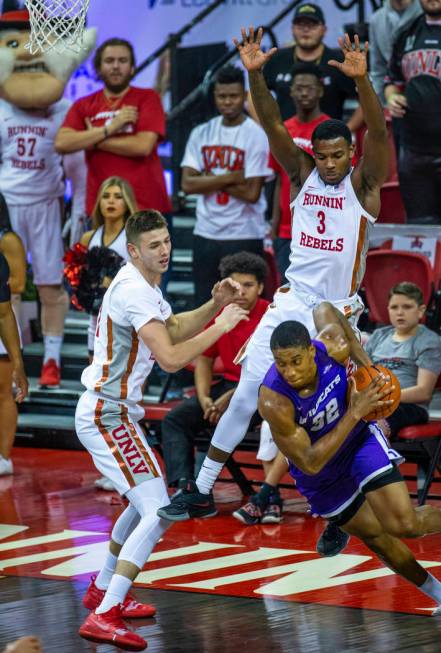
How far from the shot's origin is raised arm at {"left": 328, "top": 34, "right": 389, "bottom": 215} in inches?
279

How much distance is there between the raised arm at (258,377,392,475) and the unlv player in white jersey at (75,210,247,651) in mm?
456

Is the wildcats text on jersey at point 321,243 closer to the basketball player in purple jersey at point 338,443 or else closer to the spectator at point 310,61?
the basketball player in purple jersey at point 338,443

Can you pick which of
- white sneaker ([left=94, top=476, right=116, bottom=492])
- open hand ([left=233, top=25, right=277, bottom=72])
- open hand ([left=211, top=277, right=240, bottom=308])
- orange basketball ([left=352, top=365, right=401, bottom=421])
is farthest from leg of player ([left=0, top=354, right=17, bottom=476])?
orange basketball ([left=352, top=365, right=401, bottom=421])

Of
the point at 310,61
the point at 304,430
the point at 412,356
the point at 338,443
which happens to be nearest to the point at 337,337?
the point at 304,430

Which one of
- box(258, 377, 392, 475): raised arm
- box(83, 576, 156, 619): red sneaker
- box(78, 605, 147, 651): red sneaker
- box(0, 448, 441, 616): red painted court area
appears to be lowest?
box(0, 448, 441, 616): red painted court area

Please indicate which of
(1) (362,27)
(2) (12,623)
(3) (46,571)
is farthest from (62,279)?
(2) (12,623)

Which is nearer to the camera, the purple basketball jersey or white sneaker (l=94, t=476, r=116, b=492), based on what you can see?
the purple basketball jersey

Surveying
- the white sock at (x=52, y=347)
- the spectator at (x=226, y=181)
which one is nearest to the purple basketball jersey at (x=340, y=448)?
the spectator at (x=226, y=181)

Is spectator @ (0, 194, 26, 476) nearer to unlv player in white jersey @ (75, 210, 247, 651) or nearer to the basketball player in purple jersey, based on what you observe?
unlv player in white jersey @ (75, 210, 247, 651)

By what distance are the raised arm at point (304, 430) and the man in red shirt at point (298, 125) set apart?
123 inches

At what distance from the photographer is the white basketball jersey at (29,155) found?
11367 millimetres

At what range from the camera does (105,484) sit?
9664 millimetres

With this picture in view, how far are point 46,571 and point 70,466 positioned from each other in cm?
288

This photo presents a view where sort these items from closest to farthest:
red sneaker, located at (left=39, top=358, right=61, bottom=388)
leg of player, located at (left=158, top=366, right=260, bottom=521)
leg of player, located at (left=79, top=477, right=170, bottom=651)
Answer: leg of player, located at (left=79, top=477, right=170, bottom=651) < leg of player, located at (left=158, top=366, right=260, bottom=521) < red sneaker, located at (left=39, top=358, right=61, bottom=388)
